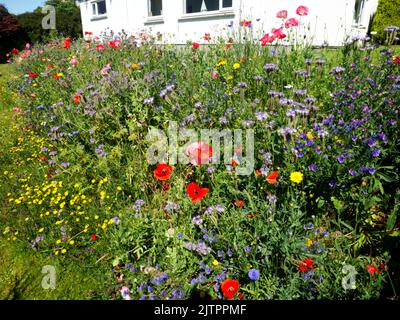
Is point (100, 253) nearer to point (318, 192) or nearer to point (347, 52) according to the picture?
point (318, 192)

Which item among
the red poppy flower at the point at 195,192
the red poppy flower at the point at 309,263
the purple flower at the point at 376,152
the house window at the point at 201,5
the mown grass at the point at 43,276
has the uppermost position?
the house window at the point at 201,5

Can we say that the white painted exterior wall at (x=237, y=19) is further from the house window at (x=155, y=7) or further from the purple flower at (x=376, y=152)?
the purple flower at (x=376, y=152)

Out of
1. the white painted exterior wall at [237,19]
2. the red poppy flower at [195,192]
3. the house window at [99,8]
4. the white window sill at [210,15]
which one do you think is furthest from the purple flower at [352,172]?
the house window at [99,8]

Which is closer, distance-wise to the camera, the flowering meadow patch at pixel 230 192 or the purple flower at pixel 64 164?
the flowering meadow patch at pixel 230 192

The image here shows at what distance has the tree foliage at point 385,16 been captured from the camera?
10578mm

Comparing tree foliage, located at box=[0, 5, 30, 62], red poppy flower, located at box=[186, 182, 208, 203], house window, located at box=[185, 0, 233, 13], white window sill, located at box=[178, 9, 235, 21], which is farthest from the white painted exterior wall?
tree foliage, located at box=[0, 5, 30, 62]

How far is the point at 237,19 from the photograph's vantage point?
8.55 metres

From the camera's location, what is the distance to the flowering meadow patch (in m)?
1.81

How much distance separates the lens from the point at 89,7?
16.2 m

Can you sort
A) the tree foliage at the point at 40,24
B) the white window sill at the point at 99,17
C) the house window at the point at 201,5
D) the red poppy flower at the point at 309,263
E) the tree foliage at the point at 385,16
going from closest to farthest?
the red poppy flower at the point at 309,263 → the tree foliage at the point at 385,16 → the house window at the point at 201,5 → the white window sill at the point at 99,17 → the tree foliage at the point at 40,24

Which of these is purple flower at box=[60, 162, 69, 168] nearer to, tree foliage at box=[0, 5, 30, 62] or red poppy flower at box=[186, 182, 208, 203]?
red poppy flower at box=[186, 182, 208, 203]

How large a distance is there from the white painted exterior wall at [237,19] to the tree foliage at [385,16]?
39cm

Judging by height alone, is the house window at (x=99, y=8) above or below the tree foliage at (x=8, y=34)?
above
